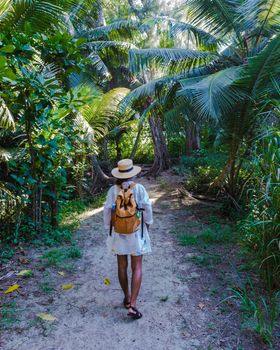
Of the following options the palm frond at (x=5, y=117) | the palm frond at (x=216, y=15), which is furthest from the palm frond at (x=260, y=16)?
the palm frond at (x=5, y=117)

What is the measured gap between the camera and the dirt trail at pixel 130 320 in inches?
110

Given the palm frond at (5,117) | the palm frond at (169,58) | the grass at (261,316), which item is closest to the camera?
the grass at (261,316)

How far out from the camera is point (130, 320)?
10.2ft

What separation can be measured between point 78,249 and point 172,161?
7.35 m

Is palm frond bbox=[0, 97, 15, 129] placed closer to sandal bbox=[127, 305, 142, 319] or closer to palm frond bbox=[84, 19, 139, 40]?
sandal bbox=[127, 305, 142, 319]

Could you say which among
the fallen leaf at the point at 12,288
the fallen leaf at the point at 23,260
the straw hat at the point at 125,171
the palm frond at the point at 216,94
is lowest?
the fallen leaf at the point at 23,260

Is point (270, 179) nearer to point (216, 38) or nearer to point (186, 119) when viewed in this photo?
point (186, 119)

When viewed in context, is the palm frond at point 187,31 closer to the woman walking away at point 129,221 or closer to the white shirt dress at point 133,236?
the woman walking away at point 129,221

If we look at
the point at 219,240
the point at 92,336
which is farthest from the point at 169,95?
the point at 92,336

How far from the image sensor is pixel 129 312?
9.97 feet

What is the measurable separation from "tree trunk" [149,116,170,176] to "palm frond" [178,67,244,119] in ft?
16.9

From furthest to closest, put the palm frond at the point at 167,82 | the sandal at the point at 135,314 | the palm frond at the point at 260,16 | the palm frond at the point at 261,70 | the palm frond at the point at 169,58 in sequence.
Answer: the palm frond at the point at 167,82 < the palm frond at the point at 169,58 < the palm frond at the point at 260,16 < the palm frond at the point at 261,70 < the sandal at the point at 135,314

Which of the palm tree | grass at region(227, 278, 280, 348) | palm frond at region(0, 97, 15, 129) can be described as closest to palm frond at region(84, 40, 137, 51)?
the palm tree

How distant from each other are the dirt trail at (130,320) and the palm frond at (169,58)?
3.94m
